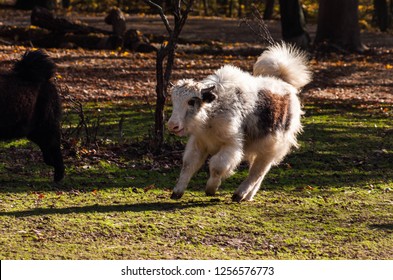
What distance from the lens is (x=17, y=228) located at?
794 centimetres

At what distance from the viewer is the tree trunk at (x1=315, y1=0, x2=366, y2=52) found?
84.1 feet

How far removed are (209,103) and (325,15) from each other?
17.8 metres

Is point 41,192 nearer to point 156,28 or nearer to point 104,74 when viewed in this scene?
point 104,74

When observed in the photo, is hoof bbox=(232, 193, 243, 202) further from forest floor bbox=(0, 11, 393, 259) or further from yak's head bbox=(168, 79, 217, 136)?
yak's head bbox=(168, 79, 217, 136)

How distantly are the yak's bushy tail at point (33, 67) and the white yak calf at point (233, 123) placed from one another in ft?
5.92

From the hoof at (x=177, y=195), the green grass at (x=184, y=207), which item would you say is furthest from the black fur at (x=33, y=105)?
the hoof at (x=177, y=195)

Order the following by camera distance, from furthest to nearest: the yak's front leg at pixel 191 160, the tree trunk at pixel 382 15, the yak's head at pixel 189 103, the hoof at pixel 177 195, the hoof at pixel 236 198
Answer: the tree trunk at pixel 382 15 < the hoof at pixel 236 198 < the hoof at pixel 177 195 < the yak's front leg at pixel 191 160 < the yak's head at pixel 189 103

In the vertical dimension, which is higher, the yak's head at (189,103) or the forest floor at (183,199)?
the yak's head at (189,103)

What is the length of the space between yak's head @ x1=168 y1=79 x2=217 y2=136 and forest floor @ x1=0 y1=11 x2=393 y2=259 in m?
0.95

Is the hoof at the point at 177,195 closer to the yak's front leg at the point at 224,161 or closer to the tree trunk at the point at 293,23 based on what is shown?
the yak's front leg at the point at 224,161

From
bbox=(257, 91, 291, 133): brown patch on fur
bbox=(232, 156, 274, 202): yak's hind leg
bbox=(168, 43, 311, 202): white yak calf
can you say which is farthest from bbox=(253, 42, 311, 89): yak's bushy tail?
bbox=(232, 156, 274, 202): yak's hind leg

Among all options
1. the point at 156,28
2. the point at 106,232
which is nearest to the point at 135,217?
the point at 106,232

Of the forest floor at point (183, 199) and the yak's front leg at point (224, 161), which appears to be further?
the yak's front leg at point (224, 161)

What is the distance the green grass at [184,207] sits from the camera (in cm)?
765
